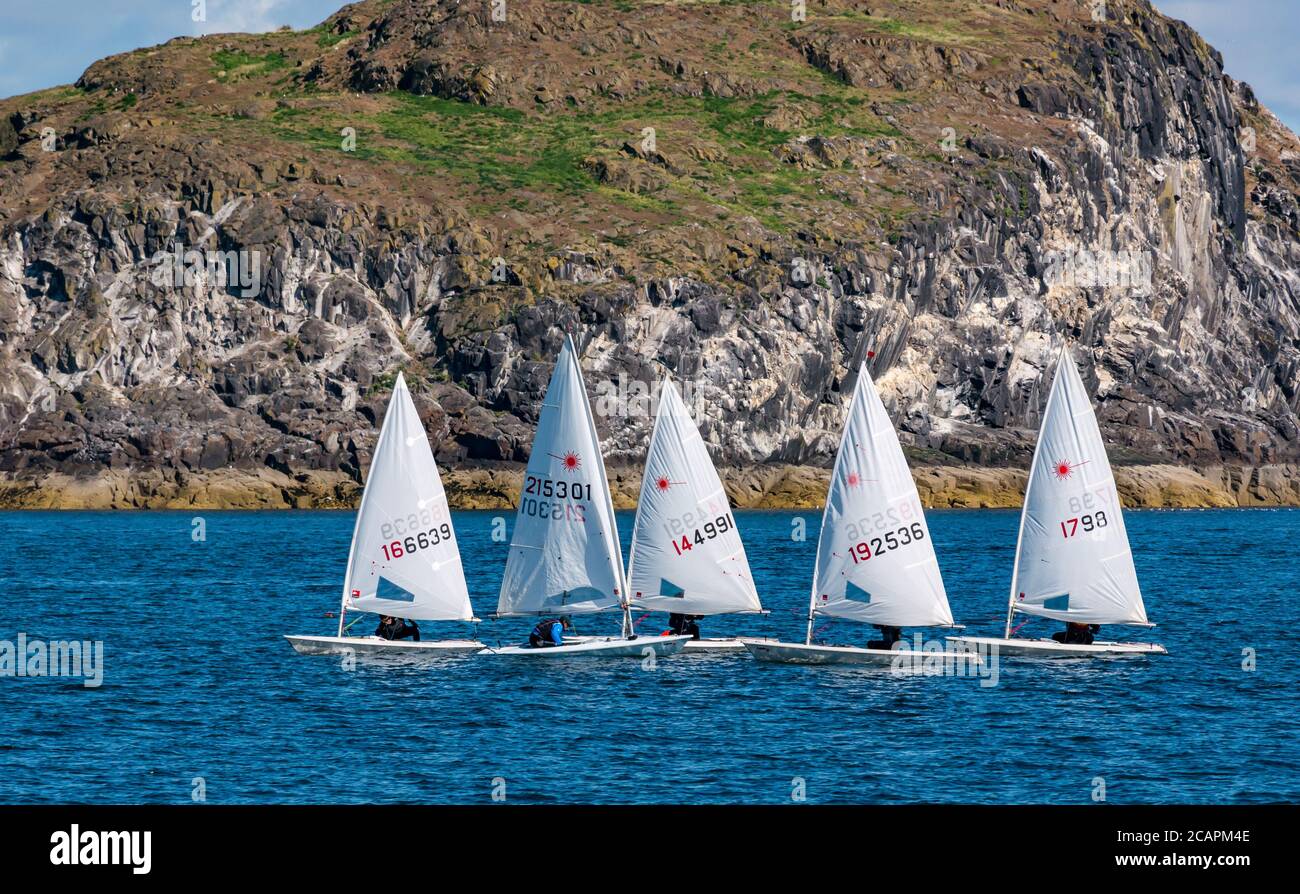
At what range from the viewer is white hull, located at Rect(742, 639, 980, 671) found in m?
44.1

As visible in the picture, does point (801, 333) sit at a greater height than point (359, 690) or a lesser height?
greater

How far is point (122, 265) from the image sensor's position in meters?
146

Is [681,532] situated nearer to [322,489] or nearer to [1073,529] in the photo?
[1073,529]

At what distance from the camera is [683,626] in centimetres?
4700

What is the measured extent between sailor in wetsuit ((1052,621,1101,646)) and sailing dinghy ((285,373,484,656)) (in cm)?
1653

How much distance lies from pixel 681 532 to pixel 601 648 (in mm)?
3807

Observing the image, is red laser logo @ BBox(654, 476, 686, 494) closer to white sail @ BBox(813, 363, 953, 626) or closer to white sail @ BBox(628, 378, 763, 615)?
white sail @ BBox(628, 378, 763, 615)

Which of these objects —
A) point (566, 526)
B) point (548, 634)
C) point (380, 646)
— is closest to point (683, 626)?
point (548, 634)

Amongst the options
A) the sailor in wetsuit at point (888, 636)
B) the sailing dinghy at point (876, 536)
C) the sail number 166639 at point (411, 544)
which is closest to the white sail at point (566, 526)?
the sail number 166639 at point (411, 544)

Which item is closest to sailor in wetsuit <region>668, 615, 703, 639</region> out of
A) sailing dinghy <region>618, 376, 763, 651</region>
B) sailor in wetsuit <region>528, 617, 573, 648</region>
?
sailing dinghy <region>618, 376, 763, 651</region>

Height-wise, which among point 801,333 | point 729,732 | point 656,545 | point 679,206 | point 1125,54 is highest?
point 1125,54
